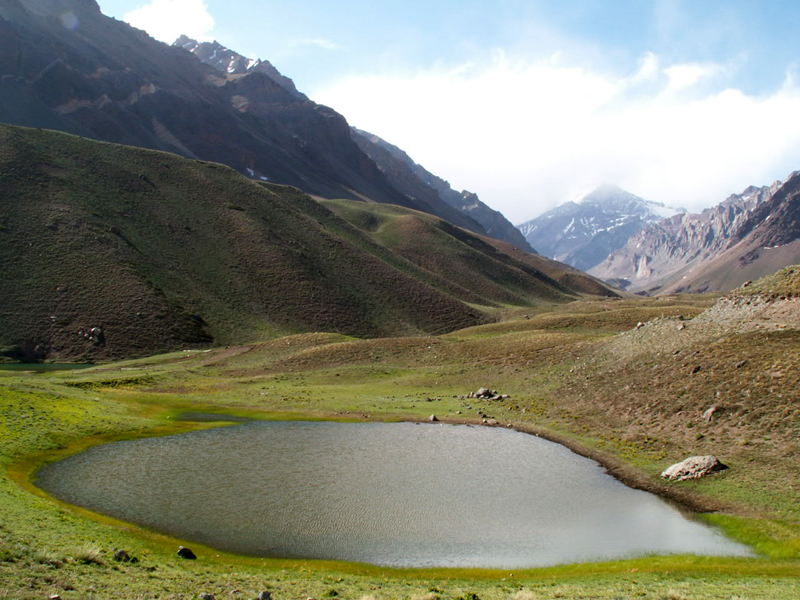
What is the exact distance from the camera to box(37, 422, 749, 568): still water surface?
2312cm

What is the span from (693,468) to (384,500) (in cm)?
1650

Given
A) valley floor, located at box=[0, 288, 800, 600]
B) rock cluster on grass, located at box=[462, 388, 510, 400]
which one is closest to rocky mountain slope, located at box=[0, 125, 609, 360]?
valley floor, located at box=[0, 288, 800, 600]

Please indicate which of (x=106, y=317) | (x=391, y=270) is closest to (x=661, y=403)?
(x=106, y=317)

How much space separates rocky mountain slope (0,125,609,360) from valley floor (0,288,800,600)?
834 inches

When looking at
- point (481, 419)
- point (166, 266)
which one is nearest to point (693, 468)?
point (481, 419)

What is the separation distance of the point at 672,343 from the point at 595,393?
786cm

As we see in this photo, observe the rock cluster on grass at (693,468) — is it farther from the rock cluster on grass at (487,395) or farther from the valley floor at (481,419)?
the rock cluster on grass at (487,395)

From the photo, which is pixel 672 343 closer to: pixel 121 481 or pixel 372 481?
pixel 372 481

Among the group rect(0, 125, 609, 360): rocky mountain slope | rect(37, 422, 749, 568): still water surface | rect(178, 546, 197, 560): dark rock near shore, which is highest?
rect(0, 125, 609, 360): rocky mountain slope

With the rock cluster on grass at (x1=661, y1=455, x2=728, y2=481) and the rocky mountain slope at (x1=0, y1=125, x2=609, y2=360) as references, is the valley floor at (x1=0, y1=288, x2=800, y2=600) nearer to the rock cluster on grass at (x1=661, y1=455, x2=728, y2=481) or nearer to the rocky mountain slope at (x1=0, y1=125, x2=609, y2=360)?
the rock cluster on grass at (x1=661, y1=455, x2=728, y2=481)

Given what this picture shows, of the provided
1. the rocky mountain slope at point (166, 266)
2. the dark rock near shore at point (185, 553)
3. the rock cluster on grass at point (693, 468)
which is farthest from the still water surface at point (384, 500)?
the rocky mountain slope at point (166, 266)

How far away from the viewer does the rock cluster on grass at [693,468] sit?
2995 cm

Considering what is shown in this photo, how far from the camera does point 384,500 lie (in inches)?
1103

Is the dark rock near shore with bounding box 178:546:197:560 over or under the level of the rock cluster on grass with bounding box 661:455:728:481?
over
